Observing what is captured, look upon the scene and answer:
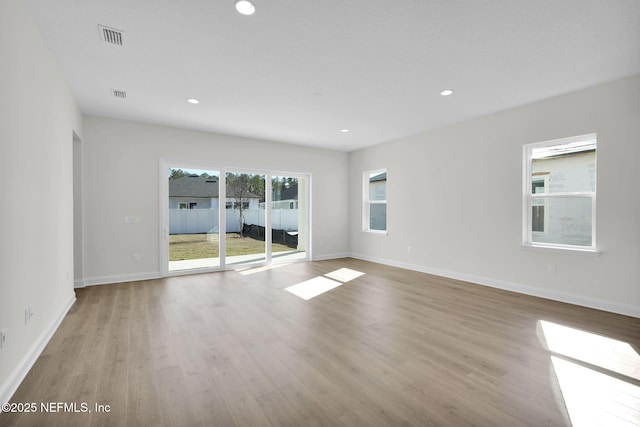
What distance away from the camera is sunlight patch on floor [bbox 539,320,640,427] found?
178cm

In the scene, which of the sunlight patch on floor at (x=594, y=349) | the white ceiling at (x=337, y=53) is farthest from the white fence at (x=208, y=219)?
the sunlight patch on floor at (x=594, y=349)

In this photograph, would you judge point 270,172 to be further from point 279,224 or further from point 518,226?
point 518,226

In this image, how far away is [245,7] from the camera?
7.39ft

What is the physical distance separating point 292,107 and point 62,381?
152 inches

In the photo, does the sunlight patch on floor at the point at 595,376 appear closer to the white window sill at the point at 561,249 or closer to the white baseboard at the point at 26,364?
the white window sill at the point at 561,249

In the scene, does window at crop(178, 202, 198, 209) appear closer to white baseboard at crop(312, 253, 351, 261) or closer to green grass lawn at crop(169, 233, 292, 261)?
green grass lawn at crop(169, 233, 292, 261)

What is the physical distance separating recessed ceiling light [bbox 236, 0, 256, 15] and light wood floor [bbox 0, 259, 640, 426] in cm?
275

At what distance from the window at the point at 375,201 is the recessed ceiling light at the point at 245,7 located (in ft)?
16.2

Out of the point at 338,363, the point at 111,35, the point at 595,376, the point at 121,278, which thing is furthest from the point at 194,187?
the point at 595,376

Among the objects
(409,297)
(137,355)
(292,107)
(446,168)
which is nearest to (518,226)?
(446,168)

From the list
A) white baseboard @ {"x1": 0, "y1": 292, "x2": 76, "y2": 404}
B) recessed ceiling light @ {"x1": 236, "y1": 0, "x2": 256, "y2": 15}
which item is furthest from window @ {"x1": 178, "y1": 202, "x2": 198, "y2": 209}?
recessed ceiling light @ {"x1": 236, "y1": 0, "x2": 256, "y2": 15}

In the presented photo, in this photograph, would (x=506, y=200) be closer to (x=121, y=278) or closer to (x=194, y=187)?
(x=194, y=187)

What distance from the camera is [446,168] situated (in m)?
5.44

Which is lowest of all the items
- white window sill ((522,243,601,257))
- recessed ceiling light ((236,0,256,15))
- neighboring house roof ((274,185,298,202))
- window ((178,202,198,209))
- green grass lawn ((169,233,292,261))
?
green grass lawn ((169,233,292,261))
